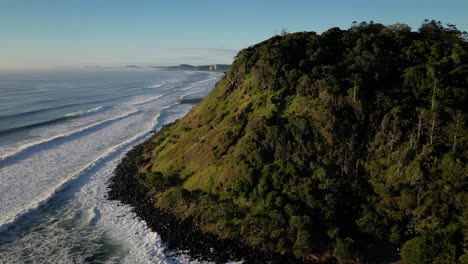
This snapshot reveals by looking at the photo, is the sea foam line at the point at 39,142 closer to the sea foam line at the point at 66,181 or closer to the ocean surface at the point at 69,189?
the ocean surface at the point at 69,189

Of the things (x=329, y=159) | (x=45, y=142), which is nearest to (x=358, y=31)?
(x=329, y=159)

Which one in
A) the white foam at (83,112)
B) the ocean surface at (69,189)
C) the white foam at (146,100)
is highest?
the white foam at (146,100)

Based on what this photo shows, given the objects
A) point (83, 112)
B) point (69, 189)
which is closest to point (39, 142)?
point (69, 189)

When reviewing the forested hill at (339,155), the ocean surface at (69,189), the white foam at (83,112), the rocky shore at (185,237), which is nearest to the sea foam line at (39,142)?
the ocean surface at (69,189)

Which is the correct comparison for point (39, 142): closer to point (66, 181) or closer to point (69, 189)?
point (66, 181)

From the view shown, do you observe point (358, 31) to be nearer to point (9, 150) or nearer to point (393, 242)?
point (393, 242)

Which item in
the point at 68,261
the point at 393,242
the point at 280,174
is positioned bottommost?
the point at 68,261
